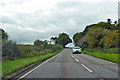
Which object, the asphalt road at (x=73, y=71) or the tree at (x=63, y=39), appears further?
the tree at (x=63, y=39)

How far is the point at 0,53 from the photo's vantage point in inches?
643

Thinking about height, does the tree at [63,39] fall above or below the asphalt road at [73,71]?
above

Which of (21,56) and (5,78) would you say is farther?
(21,56)

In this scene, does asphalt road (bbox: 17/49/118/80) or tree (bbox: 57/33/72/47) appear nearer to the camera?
asphalt road (bbox: 17/49/118/80)

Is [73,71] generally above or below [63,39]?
below

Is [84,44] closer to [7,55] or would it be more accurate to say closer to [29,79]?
[7,55]

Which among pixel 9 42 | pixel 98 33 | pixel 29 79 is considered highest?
pixel 98 33

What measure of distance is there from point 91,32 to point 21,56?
116 feet

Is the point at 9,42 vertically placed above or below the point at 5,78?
above

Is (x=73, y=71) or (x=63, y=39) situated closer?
(x=73, y=71)

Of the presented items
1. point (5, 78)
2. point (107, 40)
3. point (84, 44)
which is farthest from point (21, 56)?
point (84, 44)

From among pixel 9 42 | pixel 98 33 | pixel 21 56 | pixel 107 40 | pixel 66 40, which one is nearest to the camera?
pixel 9 42

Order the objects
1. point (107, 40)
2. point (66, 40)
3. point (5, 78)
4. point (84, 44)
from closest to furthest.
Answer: point (5, 78) < point (107, 40) < point (84, 44) < point (66, 40)

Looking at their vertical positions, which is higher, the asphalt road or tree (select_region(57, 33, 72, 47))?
tree (select_region(57, 33, 72, 47))
